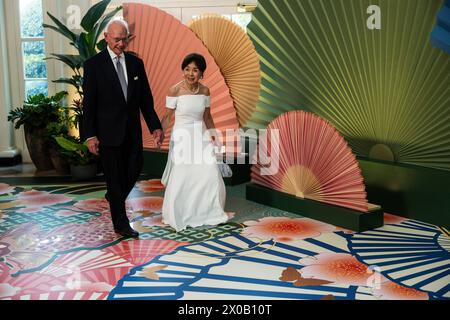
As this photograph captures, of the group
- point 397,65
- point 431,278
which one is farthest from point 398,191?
point 431,278

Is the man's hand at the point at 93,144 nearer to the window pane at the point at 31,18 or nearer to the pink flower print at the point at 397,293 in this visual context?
the pink flower print at the point at 397,293

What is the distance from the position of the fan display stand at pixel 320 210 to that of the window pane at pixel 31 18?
3.20 meters

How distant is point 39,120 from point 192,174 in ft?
8.00

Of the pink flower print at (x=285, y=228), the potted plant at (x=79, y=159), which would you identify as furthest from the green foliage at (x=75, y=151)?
the pink flower print at (x=285, y=228)

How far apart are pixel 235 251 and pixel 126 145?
0.99m

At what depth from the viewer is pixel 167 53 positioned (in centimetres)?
530

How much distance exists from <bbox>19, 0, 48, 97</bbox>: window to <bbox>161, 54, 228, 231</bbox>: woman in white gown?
110 inches

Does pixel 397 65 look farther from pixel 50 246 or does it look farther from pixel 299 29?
pixel 50 246

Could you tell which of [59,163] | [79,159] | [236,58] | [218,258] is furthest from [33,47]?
[218,258]

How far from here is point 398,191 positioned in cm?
421

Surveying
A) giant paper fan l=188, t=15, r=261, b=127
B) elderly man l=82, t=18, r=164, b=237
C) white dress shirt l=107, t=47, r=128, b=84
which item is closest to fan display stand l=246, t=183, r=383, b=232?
giant paper fan l=188, t=15, r=261, b=127

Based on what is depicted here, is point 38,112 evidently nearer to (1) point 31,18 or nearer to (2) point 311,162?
(1) point 31,18

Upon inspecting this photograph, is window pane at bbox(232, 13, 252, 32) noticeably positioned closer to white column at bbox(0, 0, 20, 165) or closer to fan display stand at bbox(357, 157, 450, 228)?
white column at bbox(0, 0, 20, 165)

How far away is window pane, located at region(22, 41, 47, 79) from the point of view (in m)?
6.25
